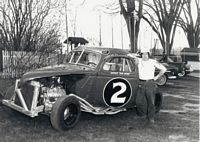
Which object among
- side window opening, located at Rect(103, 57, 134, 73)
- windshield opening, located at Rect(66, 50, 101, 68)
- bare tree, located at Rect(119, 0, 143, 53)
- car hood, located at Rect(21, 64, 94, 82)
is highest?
bare tree, located at Rect(119, 0, 143, 53)

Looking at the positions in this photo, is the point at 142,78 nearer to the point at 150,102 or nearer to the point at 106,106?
the point at 150,102

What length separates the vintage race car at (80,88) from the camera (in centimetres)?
645

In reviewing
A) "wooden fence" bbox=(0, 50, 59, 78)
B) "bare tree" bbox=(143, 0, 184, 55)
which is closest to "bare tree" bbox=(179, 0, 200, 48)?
"bare tree" bbox=(143, 0, 184, 55)

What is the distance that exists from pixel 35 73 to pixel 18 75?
7.66 meters

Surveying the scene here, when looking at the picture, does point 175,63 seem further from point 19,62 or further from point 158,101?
point 158,101

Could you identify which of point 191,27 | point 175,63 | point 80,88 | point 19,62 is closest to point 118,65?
point 80,88

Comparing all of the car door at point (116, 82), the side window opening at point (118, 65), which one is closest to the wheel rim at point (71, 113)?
the car door at point (116, 82)

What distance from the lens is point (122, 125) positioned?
7.03m

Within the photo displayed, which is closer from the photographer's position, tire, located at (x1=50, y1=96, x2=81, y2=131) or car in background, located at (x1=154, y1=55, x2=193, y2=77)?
tire, located at (x1=50, y1=96, x2=81, y2=131)

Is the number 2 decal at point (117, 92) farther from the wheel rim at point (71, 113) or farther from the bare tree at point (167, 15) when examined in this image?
the bare tree at point (167, 15)

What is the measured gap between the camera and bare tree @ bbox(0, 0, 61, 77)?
13758mm

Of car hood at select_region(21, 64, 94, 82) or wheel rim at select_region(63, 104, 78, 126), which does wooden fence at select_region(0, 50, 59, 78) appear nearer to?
car hood at select_region(21, 64, 94, 82)

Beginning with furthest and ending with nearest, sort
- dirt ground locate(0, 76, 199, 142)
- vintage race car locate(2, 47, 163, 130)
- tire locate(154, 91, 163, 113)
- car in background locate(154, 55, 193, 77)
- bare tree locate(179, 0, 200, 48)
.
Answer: bare tree locate(179, 0, 200, 48) < car in background locate(154, 55, 193, 77) < tire locate(154, 91, 163, 113) < vintage race car locate(2, 47, 163, 130) < dirt ground locate(0, 76, 199, 142)

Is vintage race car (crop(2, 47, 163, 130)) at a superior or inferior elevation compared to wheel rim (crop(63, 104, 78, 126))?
superior
